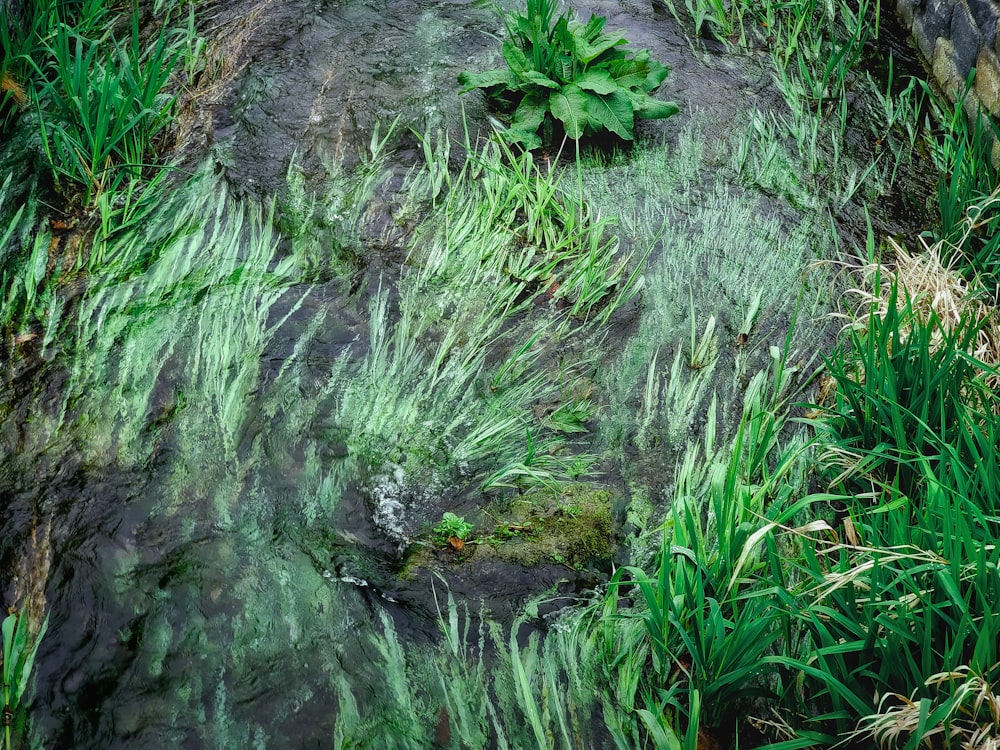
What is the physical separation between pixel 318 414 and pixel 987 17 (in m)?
3.22

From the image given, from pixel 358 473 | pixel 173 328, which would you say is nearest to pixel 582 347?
pixel 358 473

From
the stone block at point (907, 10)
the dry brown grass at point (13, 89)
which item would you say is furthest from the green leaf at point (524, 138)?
the stone block at point (907, 10)

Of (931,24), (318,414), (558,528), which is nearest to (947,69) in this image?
(931,24)

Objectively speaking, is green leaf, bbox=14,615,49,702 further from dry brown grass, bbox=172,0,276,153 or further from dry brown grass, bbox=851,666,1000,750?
dry brown grass, bbox=172,0,276,153

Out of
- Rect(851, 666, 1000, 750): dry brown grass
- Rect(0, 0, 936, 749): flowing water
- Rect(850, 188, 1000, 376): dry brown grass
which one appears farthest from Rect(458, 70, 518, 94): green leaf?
Rect(851, 666, 1000, 750): dry brown grass

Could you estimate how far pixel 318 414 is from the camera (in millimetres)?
2184

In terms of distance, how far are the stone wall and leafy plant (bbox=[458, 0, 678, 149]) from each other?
54.2 inches

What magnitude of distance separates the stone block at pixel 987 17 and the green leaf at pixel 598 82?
1.63m

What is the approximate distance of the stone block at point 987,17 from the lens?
10.5 feet

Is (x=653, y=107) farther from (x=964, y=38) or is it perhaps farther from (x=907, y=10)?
(x=907, y=10)

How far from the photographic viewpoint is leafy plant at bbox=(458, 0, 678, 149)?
2988mm

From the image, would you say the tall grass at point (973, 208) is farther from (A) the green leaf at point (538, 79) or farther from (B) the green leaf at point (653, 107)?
(A) the green leaf at point (538, 79)

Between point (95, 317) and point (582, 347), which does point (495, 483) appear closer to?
point (582, 347)

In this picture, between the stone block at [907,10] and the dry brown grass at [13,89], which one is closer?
the dry brown grass at [13,89]
